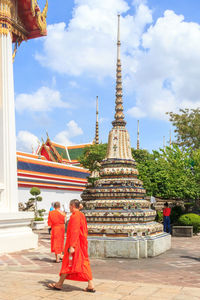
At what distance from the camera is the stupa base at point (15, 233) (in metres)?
10.7

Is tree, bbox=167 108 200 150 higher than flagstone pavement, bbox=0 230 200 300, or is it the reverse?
tree, bbox=167 108 200 150

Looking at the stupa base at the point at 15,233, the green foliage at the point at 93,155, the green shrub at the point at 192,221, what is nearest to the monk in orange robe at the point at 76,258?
the stupa base at the point at 15,233

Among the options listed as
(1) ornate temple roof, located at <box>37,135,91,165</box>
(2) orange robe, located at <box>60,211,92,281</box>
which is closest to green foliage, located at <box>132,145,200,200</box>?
(2) orange robe, located at <box>60,211,92,281</box>

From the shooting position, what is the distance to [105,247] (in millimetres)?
9766

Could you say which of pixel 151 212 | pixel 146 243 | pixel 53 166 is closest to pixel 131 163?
pixel 151 212

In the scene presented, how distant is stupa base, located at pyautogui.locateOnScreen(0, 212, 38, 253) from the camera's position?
35.2ft

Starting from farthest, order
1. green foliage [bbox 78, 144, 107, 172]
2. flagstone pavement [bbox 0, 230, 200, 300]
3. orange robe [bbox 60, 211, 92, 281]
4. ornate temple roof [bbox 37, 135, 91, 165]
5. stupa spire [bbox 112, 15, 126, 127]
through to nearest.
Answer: ornate temple roof [bbox 37, 135, 91, 165]
green foliage [bbox 78, 144, 107, 172]
stupa spire [bbox 112, 15, 126, 127]
orange robe [bbox 60, 211, 92, 281]
flagstone pavement [bbox 0, 230, 200, 300]

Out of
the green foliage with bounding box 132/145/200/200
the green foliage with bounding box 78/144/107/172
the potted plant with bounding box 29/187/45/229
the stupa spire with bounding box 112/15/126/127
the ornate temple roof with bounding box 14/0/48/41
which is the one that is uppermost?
the ornate temple roof with bounding box 14/0/48/41

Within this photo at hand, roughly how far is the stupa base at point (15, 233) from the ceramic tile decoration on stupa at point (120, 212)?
203 cm

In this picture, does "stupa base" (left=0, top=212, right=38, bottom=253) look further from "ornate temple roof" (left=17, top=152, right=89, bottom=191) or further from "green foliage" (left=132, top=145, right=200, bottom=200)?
"ornate temple roof" (left=17, top=152, right=89, bottom=191)

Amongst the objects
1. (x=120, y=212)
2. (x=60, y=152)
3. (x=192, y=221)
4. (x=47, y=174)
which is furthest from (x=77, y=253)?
(x=60, y=152)

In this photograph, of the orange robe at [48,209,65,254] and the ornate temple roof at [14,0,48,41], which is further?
the ornate temple roof at [14,0,48,41]

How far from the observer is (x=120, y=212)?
10398 mm

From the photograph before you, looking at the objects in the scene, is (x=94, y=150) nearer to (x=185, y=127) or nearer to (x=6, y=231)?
(x=185, y=127)
